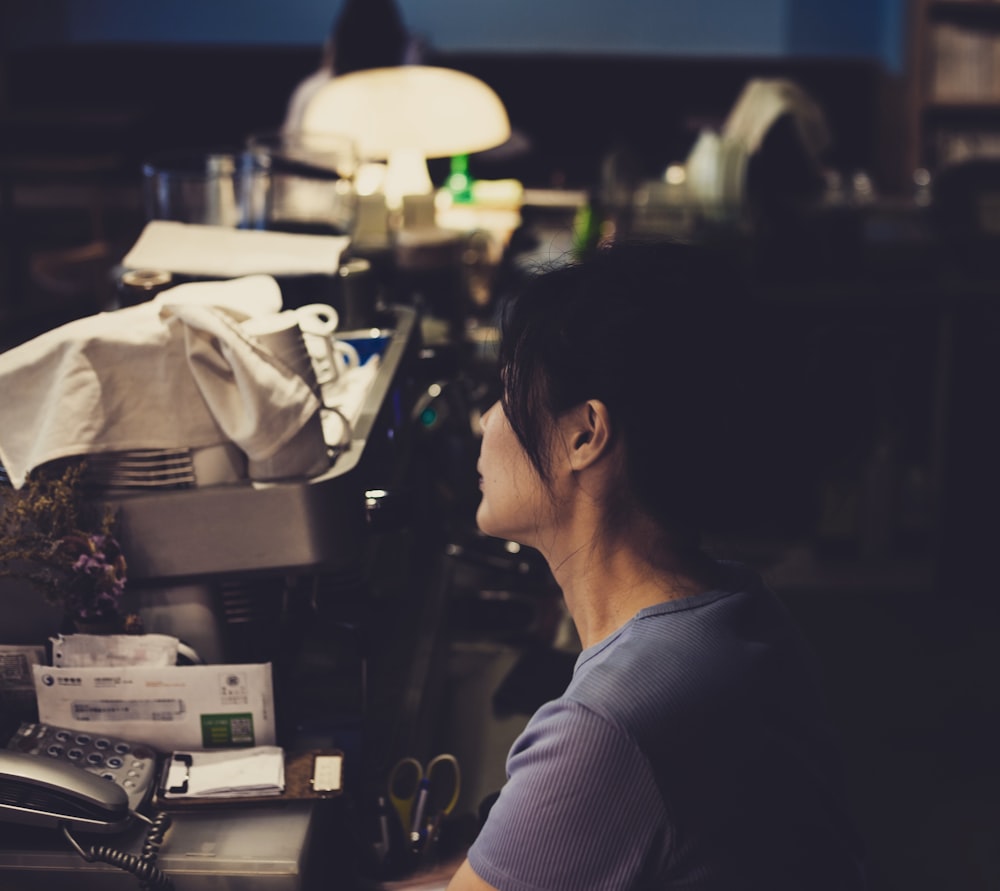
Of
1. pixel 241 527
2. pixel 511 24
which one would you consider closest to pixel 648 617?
pixel 241 527

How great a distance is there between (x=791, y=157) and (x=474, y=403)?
1627 mm

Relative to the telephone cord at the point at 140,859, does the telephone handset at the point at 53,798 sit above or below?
above

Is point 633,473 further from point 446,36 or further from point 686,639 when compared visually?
point 446,36

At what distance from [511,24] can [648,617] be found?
606cm

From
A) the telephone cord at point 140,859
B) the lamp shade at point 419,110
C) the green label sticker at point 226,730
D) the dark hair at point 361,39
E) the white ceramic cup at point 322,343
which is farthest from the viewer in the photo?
the dark hair at point 361,39

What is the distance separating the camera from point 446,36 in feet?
21.5

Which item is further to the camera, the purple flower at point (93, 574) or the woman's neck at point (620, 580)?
the purple flower at point (93, 574)

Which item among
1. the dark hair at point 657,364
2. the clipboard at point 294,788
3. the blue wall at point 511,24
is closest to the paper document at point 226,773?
the clipboard at point 294,788

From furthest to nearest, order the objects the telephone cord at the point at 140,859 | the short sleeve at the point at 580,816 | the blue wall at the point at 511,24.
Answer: the blue wall at the point at 511,24 → the telephone cord at the point at 140,859 → the short sleeve at the point at 580,816

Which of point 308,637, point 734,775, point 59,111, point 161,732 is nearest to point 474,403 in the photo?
point 308,637

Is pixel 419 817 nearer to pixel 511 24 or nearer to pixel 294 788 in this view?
pixel 294 788

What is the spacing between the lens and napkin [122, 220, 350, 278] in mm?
1513

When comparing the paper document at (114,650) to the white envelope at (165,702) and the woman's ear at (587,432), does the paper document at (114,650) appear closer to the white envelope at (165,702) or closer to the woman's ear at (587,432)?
the white envelope at (165,702)

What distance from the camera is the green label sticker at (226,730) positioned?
48.2 inches
